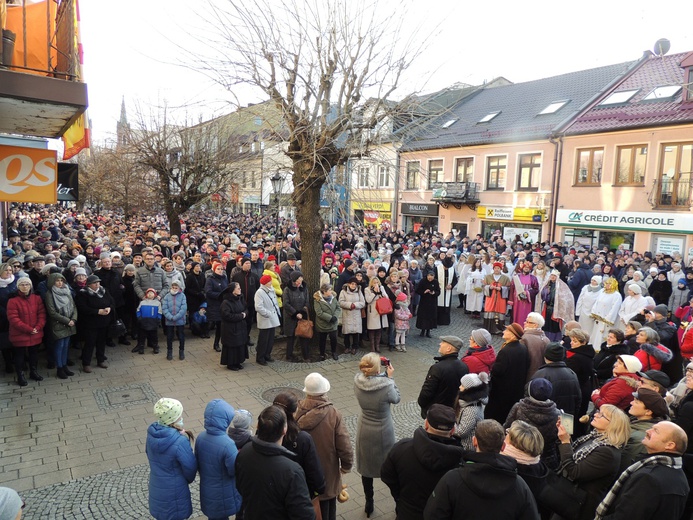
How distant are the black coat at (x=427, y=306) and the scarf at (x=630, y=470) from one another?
7610 mm

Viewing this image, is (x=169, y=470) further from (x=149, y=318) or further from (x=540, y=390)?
(x=149, y=318)

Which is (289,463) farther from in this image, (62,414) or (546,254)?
(546,254)

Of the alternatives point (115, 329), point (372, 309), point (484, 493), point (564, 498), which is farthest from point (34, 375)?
point (564, 498)

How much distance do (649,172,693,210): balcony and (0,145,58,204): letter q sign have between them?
71.2 feet

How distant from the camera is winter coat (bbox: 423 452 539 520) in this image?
9.11ft

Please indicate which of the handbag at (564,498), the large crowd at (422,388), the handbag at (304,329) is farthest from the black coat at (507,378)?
the handbag at (304,329)

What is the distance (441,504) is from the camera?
2.87m

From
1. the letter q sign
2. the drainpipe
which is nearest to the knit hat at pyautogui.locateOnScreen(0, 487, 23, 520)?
the letter q sign

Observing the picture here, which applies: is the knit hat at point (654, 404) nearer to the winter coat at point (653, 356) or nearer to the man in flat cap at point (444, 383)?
the man in flat cap at point (444, 383)

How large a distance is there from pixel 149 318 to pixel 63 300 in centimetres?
169

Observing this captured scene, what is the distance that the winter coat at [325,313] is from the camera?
29.6ft

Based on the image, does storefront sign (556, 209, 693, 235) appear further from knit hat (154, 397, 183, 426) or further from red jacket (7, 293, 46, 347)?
red jacket (7, 293, 46, 347)

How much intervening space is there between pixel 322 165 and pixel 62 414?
5.52 meters

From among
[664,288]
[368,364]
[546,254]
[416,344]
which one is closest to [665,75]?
[546,254]
